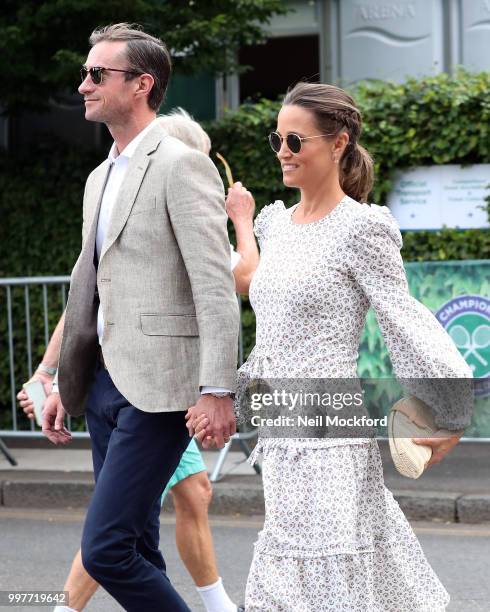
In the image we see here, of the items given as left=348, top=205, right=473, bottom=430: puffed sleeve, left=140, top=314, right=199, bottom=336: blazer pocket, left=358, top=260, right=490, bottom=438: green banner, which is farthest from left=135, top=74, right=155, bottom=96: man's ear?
left=358, top=260, right=490, bottom=438: green banner

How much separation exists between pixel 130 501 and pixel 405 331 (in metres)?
0.87

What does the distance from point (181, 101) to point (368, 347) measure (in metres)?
5.08

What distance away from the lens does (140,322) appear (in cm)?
335

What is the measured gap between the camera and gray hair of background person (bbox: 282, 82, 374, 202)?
329 cm

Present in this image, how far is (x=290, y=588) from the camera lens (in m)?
3.02

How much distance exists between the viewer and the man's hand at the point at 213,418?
10.6 ft

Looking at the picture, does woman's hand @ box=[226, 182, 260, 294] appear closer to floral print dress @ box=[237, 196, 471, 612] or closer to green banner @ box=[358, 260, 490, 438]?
floral print dress @ box=[237, 196, 471, 612]

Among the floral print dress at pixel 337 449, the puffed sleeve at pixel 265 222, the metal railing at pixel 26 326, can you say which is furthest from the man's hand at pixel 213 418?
the metal railing at pixel 26 326

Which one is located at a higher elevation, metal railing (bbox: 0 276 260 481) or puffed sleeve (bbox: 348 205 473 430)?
puffed sleeve (bbox: 348 205 473 430)

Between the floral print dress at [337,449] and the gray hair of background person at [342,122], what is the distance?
0.45 ft

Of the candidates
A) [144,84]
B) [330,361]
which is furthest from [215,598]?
[144,84]

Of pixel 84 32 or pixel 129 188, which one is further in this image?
pixel 84 32

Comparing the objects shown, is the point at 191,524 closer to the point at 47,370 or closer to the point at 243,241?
the point at 47,370

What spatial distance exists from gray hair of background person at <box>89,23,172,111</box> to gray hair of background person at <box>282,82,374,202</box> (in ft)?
1.47
